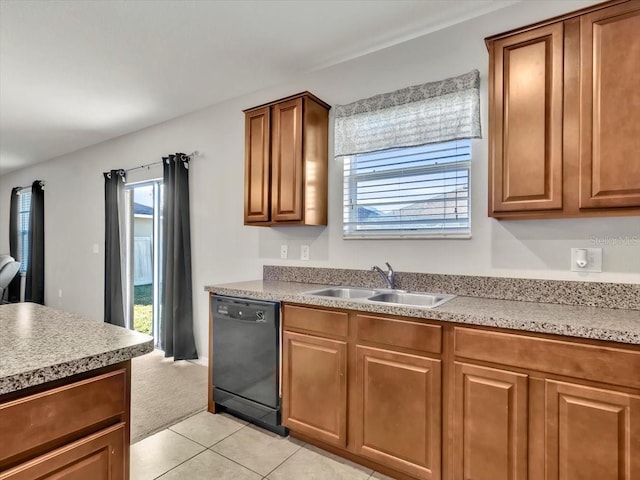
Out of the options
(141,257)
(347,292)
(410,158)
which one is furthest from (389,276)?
(141,257)

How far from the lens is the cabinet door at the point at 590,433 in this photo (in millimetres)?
1319

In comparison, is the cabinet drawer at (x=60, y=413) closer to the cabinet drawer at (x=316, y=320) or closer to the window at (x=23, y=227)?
the cabinet drawer at (x=316, y=320)

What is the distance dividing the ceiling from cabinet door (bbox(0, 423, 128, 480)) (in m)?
2.24

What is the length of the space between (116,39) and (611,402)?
337 centimetres

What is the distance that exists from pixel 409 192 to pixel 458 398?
1.35 meters

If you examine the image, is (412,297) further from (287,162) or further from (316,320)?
(287,162)

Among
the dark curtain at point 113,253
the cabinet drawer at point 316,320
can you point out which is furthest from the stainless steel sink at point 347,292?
the dark curtain at point 113,253

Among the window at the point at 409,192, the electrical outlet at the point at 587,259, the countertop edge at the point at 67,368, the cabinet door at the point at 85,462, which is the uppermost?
the window at the point at 409,192

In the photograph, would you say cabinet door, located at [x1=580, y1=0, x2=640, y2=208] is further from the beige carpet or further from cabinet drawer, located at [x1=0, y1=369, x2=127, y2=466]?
the beige carpet

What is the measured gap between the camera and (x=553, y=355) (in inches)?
56.7

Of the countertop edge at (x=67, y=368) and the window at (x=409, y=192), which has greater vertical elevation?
the window at (x=409, y=192)

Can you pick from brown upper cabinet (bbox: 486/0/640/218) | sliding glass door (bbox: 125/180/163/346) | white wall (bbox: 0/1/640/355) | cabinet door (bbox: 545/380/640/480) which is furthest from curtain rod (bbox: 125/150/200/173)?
cabinet door (bbox: 545/380/640/480)

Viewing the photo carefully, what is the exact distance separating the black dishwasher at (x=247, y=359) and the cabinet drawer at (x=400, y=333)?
601 mm

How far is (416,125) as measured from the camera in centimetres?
237
